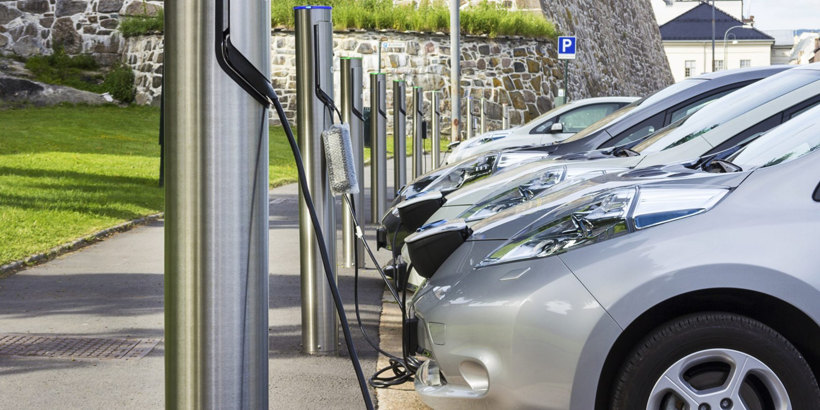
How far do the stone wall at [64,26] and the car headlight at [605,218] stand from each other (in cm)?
2586

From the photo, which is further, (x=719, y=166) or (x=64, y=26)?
(x=64, y=26)

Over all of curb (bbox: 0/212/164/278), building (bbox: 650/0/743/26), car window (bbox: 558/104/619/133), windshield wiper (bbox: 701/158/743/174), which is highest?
building (bbox: 650/0/743/26)

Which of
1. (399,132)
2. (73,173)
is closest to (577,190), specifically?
(399,132)

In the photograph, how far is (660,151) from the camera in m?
5.18

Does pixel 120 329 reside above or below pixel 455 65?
below

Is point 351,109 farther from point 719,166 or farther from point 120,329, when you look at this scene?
point 719,166

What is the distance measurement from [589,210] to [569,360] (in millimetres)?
630

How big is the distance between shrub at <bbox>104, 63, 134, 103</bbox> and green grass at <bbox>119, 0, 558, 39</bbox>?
1.34 metres

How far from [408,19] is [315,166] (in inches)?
862

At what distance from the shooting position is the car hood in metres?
3.35

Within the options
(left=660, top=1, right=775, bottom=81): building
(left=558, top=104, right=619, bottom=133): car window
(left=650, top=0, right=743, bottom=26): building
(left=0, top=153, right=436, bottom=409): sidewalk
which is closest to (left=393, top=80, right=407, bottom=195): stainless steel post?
(left=0, top=153, right=436, bottom=409): sidewalk

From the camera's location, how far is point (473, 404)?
309cm

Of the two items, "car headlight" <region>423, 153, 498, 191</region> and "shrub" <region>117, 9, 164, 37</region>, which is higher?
"shrub" <region>117, 9, 164, 37</region>

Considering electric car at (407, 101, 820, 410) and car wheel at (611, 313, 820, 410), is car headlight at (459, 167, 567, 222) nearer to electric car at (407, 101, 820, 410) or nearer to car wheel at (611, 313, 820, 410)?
electric car at (407, 101, 820, 410)
